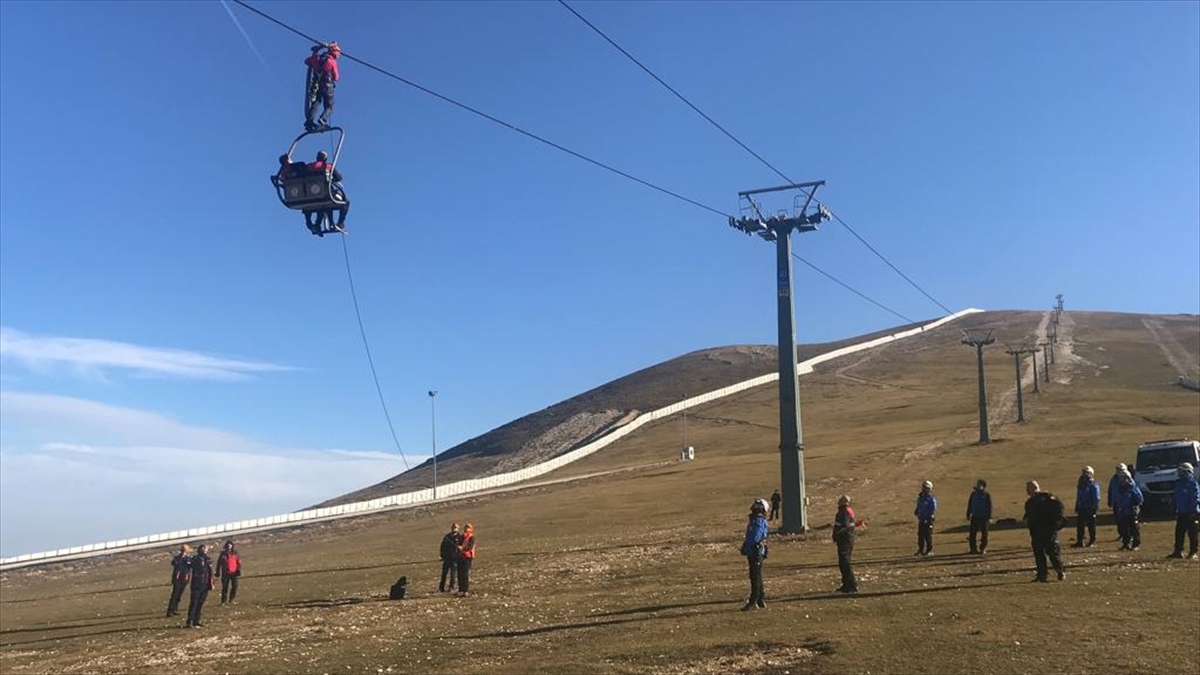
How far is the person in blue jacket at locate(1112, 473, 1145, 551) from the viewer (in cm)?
2259

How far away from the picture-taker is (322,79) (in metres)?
16.8

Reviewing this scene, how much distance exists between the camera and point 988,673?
1238 cm

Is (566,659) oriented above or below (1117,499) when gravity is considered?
below

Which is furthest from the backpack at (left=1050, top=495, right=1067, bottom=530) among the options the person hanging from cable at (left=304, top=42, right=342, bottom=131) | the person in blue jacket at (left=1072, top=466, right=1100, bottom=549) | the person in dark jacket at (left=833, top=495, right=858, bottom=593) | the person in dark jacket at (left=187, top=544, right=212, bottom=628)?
the person in dark jacket at (left=187, top=544, right=212, bottom=628)

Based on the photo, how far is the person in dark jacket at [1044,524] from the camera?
57.9 feet

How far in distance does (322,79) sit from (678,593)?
1347 centimetres

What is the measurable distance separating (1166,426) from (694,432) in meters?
49.0

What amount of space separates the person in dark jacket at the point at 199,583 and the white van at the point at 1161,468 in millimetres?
27703

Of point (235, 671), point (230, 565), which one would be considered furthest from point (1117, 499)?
point (230, 565)

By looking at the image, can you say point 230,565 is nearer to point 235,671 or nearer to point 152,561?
point 235,671

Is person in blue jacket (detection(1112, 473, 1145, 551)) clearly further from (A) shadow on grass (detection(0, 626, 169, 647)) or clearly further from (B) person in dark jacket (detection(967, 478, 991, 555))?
(A) shadow on grass (detection(0, 626, 169, 647))

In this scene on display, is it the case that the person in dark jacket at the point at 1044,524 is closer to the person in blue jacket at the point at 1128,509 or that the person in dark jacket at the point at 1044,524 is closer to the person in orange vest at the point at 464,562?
the person in blue jacket at the point at 1128,509

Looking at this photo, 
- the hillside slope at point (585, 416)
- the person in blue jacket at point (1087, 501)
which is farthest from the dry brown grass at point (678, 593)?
the hillside slope at point (585, 416)

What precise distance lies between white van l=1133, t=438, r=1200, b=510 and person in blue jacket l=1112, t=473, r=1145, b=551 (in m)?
8.90
